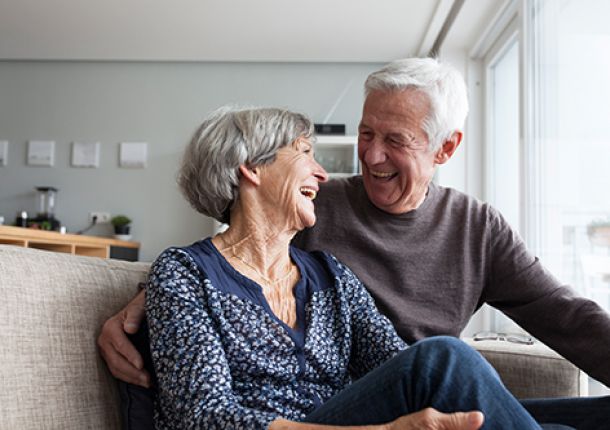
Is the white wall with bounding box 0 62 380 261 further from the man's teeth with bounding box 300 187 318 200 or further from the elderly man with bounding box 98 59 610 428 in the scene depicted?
the man's teeth with bounding box 300 187 318 200

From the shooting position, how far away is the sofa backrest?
3.89 ft

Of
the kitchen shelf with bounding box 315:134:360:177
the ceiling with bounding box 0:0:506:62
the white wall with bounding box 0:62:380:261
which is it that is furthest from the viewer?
the white wall with bounding box 0:62:380:261

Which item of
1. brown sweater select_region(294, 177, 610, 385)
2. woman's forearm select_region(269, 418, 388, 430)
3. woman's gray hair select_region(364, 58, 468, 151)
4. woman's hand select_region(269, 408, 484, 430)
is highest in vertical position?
woman's gray hair select_region(364, 58, 468, 151)

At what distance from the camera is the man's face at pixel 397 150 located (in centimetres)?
178

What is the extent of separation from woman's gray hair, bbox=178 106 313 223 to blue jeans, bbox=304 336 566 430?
61cm

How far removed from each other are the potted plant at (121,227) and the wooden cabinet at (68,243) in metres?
0.10

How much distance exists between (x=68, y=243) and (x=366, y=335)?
11.2ft

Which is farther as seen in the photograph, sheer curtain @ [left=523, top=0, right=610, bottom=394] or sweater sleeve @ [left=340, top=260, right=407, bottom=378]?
sheer curtain @ [left=523, top=0, right=610, bottom=394]

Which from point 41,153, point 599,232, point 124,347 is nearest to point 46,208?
Answer: point 41,153

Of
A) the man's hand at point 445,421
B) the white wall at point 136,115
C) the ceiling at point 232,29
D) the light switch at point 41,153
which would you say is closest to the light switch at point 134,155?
the white wall at point 136,115

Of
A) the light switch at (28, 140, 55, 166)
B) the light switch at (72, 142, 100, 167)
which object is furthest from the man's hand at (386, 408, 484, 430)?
the light switch at (28, 140, 55, 166)

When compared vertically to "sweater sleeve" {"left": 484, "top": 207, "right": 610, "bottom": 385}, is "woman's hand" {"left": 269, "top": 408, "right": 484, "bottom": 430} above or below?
below

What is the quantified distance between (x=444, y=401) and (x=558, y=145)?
232 cm

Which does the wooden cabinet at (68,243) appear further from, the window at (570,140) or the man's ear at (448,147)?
the window at (570,140)
